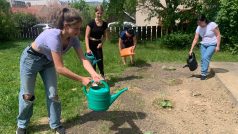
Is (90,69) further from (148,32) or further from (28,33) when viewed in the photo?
(28,33)

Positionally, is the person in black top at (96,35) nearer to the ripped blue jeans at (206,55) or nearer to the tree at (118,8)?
the ripped blue jeans at (206,55)

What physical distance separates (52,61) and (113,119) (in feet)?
4.99

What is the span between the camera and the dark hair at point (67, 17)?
3.60 m

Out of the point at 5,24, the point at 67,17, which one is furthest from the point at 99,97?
the point at 5,24

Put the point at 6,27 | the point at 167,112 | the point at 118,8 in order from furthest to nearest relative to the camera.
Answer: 1. the point at 6,27
2. the point at 118,8
3. the point at 167,112

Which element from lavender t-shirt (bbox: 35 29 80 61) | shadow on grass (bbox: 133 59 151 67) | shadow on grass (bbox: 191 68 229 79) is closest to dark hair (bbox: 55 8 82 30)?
lavender t-shirt (bbox: 35 29 80 61)

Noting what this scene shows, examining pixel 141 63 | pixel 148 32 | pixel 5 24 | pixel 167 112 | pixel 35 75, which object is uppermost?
pixel 5 24

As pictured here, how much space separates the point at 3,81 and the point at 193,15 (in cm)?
958

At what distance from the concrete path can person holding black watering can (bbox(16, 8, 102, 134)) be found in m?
3.39

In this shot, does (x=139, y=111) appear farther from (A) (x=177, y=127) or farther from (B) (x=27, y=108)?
(B) (x=27, y=108)

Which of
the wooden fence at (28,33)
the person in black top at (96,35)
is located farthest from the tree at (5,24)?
the person in black top at (96,35)

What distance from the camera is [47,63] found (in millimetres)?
4352

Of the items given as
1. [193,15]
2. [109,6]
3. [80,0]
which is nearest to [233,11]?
[193,15]

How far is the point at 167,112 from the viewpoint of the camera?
5676 mm
